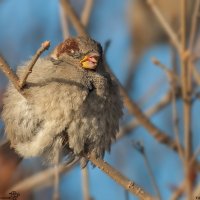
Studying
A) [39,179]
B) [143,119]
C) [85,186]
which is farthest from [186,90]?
[39,179]

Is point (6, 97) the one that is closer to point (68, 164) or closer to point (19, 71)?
point (19, 71)

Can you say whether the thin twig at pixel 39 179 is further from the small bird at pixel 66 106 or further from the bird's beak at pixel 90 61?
the bird's beak at pixel 90 61

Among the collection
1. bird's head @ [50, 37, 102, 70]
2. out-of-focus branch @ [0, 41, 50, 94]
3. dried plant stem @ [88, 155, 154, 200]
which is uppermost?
out-of-focus branch @ [0, 41, 50, 94]

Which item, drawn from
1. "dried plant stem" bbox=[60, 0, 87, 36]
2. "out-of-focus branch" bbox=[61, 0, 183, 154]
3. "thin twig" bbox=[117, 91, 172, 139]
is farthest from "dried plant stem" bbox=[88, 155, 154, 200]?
"thin twig" bbox=[117, 91, 172, 139]

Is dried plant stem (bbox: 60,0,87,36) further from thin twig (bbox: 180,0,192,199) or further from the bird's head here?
thin twig (bbox: 180,0,192,199)

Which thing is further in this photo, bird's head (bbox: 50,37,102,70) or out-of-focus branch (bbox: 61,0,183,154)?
out-of-focus branch (bbox: 61,0,183,154)

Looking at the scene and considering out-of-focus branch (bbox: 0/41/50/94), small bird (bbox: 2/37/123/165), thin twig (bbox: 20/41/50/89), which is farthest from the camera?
small bird (bbox: 2/37/123/165)

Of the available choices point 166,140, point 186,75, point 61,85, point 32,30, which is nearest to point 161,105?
point 166,140

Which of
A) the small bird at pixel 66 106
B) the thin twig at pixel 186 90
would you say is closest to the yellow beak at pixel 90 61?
the small bird at pixel 66 106
